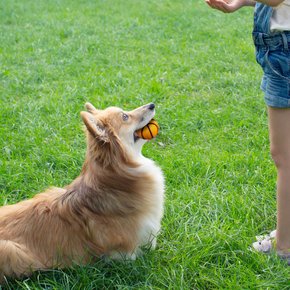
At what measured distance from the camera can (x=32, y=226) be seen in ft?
9.06

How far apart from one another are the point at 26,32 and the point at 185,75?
152 inches

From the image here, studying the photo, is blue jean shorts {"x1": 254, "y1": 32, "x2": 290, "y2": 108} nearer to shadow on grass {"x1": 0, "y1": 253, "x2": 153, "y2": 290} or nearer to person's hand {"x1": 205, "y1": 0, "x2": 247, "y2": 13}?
person's hand {"x1": 205, "y1": 0, "x2": 247, "y2": 13}

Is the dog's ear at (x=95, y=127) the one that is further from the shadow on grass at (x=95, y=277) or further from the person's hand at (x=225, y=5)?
the person's hand at (x=225, y=5)

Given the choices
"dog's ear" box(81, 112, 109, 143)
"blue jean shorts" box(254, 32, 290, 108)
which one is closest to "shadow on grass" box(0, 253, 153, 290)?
"dog's ear" box(81, 112, 109, 143)

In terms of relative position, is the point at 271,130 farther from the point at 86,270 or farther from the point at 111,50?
the point at 111,50

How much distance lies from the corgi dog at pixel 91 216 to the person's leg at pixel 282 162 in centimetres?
81

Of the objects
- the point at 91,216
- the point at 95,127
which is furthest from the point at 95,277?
the point at 95,127

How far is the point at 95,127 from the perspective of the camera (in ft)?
8.89

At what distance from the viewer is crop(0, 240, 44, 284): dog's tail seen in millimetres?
2627

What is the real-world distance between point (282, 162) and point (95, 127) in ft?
3.63

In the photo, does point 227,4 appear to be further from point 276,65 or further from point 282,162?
point 282,162

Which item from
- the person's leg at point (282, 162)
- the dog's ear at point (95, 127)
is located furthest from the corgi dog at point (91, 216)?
the person's leg at point (282, 162)

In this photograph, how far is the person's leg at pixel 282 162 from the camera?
2572 millimetres

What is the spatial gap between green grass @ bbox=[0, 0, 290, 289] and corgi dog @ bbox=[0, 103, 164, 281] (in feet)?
0.38
